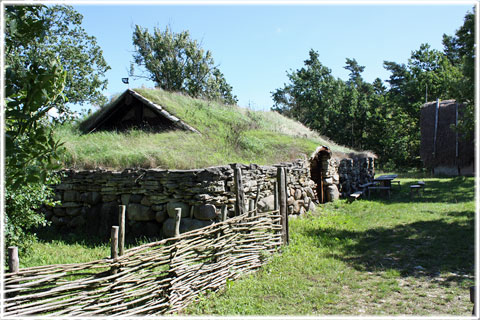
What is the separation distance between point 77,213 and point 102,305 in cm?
544

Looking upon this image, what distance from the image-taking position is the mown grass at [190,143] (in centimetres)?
860

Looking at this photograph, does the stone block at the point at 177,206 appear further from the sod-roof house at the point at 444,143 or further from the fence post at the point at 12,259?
the sod-roof house at the point at 444,143

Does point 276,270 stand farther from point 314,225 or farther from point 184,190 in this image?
point 314,225

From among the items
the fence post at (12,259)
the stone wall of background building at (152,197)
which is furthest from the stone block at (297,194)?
the fence post at (12,259)

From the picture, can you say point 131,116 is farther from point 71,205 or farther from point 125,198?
point 125,198

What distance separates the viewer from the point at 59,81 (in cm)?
263

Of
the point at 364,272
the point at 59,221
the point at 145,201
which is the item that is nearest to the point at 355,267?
the point at 364,272

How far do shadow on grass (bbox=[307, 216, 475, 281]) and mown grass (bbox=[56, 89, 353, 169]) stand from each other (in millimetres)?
3351

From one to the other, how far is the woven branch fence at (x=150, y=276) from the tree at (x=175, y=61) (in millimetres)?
28274

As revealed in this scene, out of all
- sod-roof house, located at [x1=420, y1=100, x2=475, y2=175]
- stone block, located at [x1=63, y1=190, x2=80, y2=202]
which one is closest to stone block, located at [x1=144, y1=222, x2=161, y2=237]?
stone block, located at [x1=63, y1=190, x2=80, y2=202]

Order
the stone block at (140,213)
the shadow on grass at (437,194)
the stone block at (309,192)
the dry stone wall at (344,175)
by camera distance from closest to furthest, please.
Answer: the stone block at (140,213) → the stone block at (309,192) → the dry stone wall at (344,175) → the shadow on grass at (437,194)

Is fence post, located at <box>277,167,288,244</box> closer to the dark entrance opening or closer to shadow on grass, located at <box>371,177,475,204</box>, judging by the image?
the dark entrance opening

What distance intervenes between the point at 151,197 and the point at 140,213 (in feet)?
1.38

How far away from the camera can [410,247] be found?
283 inches
